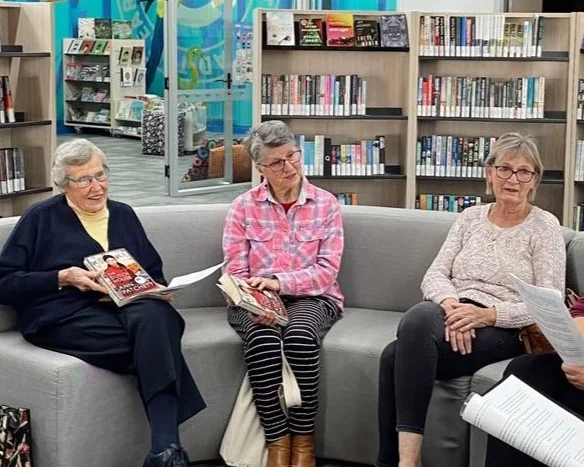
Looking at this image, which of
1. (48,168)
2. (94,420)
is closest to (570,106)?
(48,168)

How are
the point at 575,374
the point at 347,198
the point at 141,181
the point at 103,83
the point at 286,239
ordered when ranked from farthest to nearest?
the point at 103,83 < the point at 141,181 < the point at 347,198 < the point at 286,239 < the point at 575,374

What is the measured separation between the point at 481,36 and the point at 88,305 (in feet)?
12.3

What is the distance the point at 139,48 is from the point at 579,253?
12156 millimetres

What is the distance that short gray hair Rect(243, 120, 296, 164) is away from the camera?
370 cm

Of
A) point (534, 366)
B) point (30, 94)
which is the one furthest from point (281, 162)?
point (30, 94)

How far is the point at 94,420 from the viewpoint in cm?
325

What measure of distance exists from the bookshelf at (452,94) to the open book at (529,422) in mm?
4117

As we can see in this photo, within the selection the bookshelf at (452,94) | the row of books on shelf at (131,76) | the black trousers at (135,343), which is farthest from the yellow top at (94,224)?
the row of books on shelf at (131,76)

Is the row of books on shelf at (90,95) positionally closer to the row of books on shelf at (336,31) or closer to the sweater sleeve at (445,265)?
the row of books on shelf at (336,31)

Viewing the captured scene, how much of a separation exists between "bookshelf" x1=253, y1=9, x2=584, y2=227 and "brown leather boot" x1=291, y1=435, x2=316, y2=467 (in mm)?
3257

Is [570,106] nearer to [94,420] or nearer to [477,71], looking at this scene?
[477,71]

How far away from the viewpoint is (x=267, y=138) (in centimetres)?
371

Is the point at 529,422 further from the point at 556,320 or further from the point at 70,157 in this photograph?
the point at 70,157

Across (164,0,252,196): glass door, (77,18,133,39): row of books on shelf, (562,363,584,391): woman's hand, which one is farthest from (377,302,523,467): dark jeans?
(77,18,133,39): row of books on shelf
